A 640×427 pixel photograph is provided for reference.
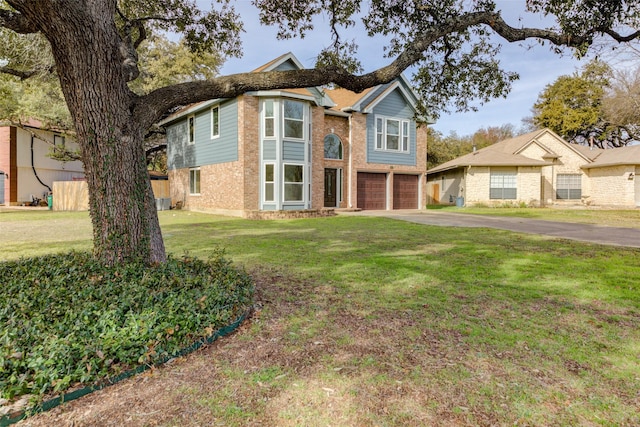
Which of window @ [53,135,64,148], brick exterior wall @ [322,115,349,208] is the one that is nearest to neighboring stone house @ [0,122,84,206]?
window @ [53,135,64,148]

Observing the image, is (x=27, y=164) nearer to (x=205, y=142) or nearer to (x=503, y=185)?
(x=205, y=142)

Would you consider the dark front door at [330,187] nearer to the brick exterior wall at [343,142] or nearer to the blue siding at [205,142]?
the brick exterior wall at [343,142]

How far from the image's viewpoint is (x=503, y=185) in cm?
2455

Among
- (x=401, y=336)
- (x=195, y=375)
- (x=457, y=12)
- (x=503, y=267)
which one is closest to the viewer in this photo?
(x=195, y=375)

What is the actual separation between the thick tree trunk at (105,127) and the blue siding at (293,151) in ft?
36.7

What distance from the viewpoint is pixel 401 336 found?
10.7 ft

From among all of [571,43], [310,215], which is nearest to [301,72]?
[571,43]

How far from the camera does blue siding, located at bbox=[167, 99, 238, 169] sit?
53.2 feet

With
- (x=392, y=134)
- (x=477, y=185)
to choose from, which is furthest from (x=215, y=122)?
(x=477, y=185)

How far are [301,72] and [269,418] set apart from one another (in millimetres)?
4246

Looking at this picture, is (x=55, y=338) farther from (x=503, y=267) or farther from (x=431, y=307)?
(x=503, y=267)

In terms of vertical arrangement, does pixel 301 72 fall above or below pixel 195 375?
above

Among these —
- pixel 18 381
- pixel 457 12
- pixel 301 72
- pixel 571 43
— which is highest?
pixel 457 12

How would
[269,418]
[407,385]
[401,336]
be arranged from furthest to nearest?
[401,336] < [407,385] < [269,418]
